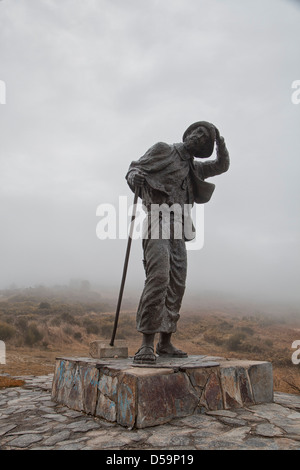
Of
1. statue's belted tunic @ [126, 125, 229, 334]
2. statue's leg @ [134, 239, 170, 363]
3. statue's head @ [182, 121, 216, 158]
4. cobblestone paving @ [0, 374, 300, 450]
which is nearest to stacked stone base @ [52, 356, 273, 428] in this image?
cobblestone paving @ [0, 374, 300, 450]

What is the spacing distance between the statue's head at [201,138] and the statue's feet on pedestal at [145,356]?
235 cm

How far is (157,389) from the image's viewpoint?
3.08 metres

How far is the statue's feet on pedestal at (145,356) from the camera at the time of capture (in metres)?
3.62

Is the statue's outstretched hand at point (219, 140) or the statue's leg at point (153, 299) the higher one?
the statue's outstretched hand at point (219, 140)

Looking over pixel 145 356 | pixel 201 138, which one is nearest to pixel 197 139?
pixel 201 138

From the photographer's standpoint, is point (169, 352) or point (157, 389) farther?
point (169, 352)

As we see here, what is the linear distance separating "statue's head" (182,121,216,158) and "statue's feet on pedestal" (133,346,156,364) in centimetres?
235

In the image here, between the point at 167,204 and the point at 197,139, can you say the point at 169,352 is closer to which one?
the point at 167,204

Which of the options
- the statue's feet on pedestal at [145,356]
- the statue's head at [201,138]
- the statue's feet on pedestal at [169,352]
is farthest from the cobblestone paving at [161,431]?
the statue's head at [201,138]

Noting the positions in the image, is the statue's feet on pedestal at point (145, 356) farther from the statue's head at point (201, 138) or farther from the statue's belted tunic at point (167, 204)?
the statue's head at point (201, 138)

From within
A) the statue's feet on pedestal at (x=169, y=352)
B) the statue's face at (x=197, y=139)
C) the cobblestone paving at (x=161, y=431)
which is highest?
the statue's face at (x=197, y=139)

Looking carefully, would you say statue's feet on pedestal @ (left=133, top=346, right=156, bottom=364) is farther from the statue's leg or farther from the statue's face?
the statue's face

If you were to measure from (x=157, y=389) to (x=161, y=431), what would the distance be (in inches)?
13.1
